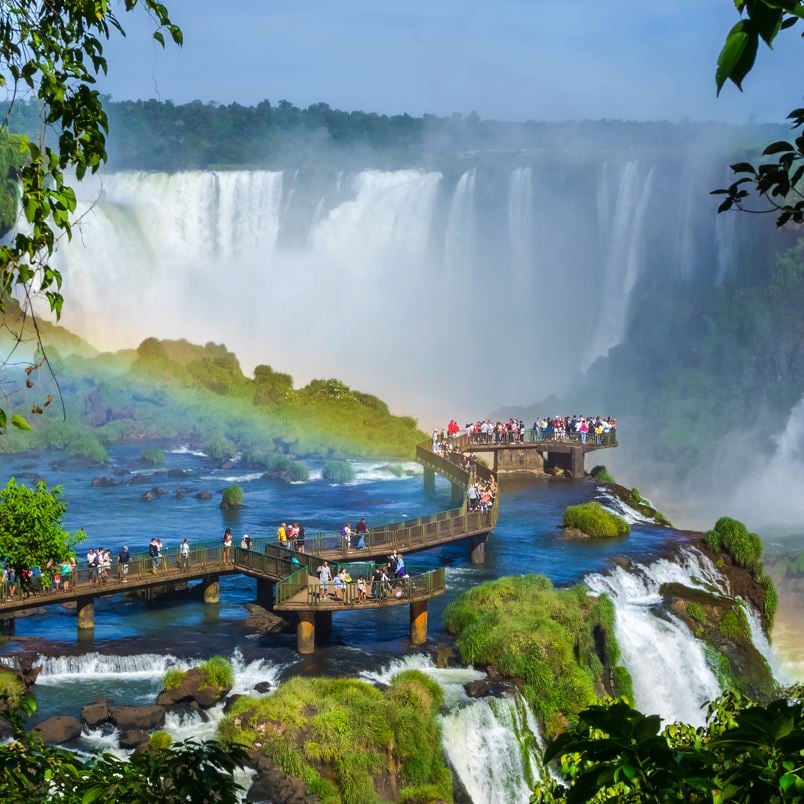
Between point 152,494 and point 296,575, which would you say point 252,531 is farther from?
point 296,575

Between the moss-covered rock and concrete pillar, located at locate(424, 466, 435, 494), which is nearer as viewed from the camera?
the moss-covered rock

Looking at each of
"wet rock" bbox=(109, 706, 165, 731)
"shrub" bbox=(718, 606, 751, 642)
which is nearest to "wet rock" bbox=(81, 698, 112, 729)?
"wet rock" bbox=(109, 706, 165, 731)

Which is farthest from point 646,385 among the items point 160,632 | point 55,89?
point 55,89

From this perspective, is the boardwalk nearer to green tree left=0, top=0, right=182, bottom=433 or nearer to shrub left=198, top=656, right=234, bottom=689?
shrub left=198, top=656, right=234, bottom=689

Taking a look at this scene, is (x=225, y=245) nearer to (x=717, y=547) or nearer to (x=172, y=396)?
(x=172, y=396)

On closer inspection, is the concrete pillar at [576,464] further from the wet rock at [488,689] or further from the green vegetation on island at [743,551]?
the wet rock at [488,689]
